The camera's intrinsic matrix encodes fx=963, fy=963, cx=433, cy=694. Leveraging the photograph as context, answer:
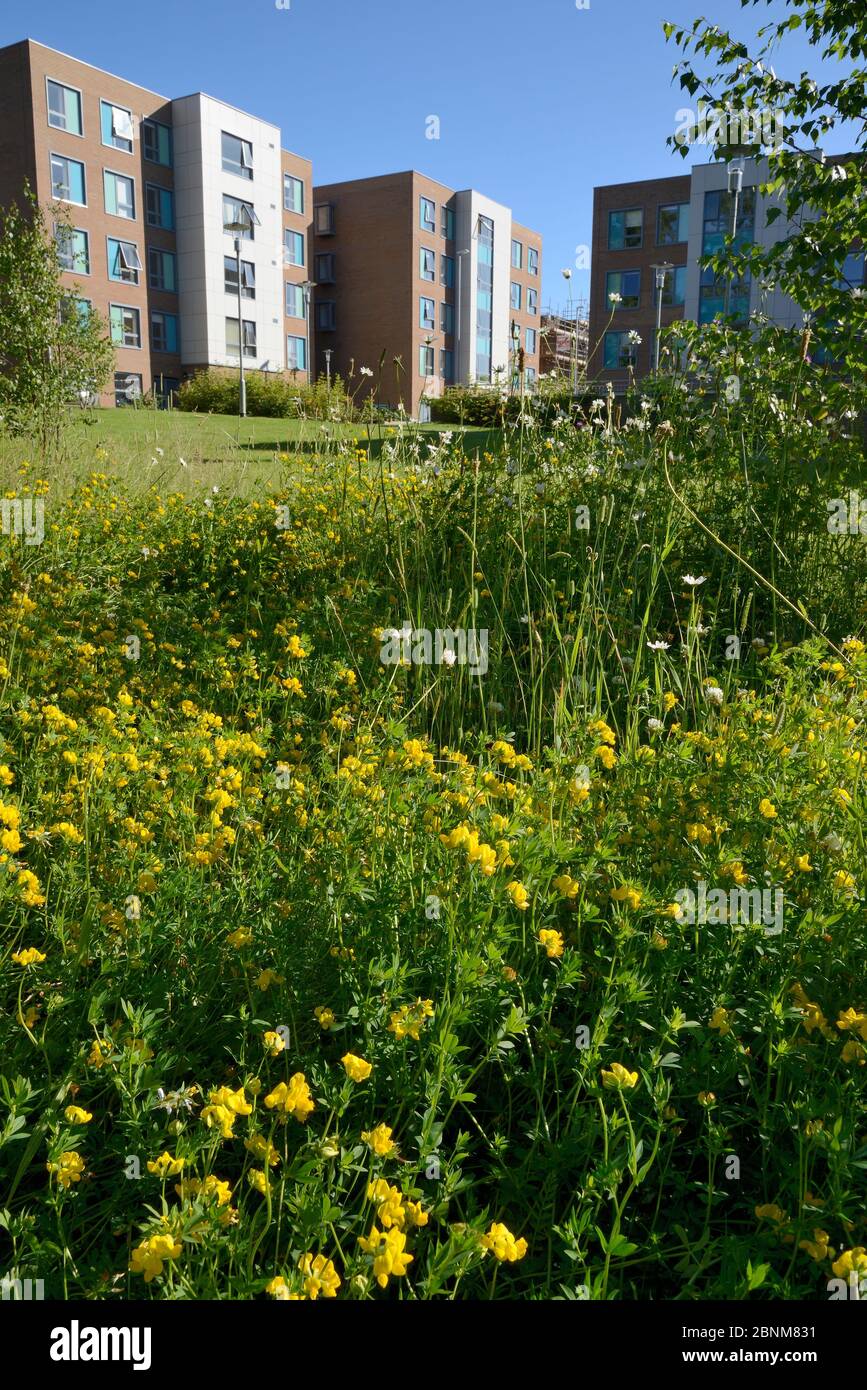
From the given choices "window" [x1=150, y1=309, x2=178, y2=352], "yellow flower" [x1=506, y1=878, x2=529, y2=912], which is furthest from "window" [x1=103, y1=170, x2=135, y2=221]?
"yellow flower" [x1=506, y1=878, x2=529, y2=912]

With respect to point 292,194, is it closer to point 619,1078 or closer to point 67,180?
point 67,180

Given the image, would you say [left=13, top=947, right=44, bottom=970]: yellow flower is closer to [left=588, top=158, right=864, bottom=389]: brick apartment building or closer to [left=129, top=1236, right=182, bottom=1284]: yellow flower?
[left=129, top=1236, right=182, bottom=1284]: yellow flower

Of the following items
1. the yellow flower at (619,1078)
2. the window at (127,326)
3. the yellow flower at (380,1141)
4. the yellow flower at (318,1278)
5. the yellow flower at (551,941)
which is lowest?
the yellow flower at (318,1278)

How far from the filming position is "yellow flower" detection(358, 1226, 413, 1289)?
A: 1.35 meters

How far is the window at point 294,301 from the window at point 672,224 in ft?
53.9

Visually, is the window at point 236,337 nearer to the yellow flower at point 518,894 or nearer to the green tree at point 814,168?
the green tree at point 814,168

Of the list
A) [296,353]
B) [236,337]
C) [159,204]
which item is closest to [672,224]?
[296,353]

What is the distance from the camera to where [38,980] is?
2.25 m

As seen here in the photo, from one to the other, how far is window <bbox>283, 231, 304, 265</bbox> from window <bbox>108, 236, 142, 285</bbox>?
8.60m

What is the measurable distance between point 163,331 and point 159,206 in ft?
15.6

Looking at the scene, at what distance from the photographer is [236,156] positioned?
129 feet

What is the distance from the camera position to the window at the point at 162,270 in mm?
37875

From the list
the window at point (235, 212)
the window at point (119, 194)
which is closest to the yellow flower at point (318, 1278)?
the window at point (119, 194)
